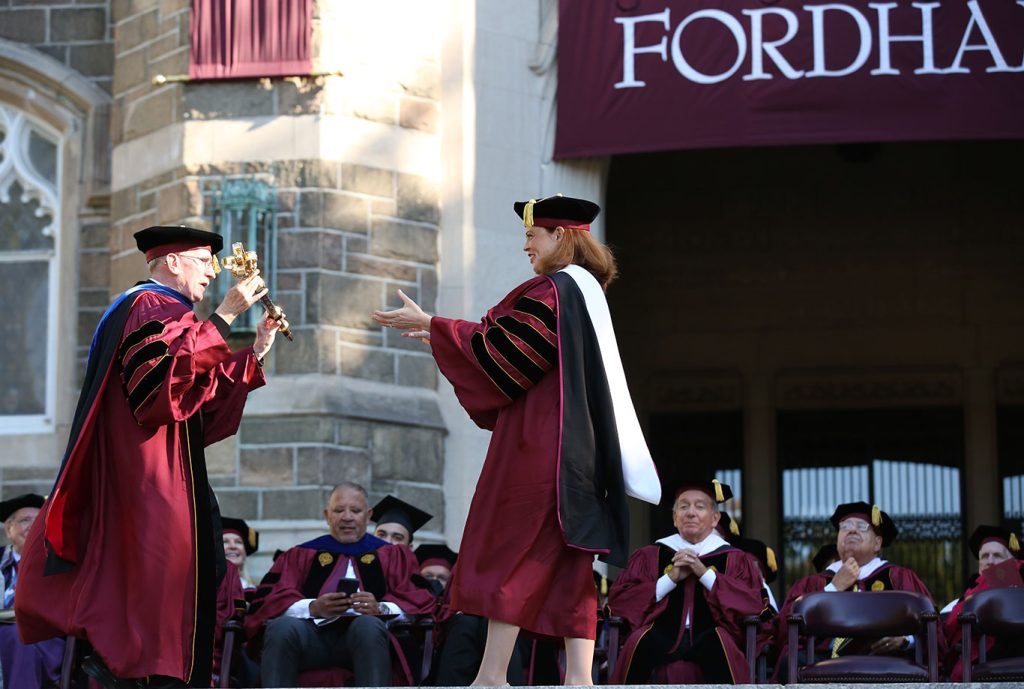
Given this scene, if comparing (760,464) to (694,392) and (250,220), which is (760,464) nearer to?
(694,392)

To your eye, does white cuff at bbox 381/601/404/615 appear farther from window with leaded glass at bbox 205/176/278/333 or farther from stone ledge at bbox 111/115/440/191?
stone ledge at bbox 111/115/440/191

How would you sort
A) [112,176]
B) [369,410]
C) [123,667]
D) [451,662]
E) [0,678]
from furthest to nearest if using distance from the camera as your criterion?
[112,176] → [369,410] → [451,662] → [0,678] → [123,667]

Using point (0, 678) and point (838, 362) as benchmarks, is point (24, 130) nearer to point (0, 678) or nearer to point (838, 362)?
point (0, 678)

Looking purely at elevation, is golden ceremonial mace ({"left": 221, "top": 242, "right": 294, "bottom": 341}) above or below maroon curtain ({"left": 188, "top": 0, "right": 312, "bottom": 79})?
below

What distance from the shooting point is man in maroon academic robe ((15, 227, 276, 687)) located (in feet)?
24.6

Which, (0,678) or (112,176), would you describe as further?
(112,176)

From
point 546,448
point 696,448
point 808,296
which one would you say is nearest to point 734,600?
point 546,448

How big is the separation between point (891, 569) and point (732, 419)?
6.38 metres

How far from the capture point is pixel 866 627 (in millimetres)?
9180

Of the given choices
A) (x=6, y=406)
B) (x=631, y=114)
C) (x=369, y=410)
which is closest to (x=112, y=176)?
(x=6, y=406)

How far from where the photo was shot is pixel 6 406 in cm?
1375

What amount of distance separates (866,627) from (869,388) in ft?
25.7

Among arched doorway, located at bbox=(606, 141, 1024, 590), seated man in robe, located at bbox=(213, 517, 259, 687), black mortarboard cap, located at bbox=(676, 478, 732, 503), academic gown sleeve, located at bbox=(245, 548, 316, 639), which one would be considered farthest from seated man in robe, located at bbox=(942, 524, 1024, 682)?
arched doorway, located at bbox=(606, 141, 1024, 590)

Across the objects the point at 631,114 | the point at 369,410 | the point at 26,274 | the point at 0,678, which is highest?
the point at 631,114
